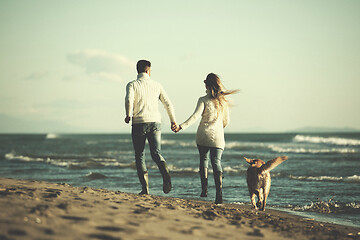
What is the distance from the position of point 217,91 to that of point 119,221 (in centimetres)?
275

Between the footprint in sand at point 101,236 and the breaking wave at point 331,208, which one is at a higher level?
the footprint in sand at point 101,236

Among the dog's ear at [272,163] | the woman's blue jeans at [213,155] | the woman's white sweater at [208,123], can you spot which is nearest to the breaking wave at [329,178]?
the dog's ear at [272,163]

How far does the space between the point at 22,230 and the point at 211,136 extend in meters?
3.09

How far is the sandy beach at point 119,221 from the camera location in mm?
3072

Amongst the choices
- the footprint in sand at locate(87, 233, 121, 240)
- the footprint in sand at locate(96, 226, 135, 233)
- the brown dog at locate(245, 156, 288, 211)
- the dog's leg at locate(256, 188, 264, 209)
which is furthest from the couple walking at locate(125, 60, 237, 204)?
the footprint in sand at locate(87, 233, 121, 240)

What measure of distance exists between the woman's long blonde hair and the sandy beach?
5.53ft

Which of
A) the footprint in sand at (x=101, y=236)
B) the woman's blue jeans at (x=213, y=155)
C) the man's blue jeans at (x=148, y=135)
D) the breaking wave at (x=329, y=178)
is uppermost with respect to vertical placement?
the man's blue jeans at (x=148, y=135)

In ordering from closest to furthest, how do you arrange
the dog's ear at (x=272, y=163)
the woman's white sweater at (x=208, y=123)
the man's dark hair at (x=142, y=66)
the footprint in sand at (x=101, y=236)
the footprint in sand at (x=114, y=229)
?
the footprint in sand at (x=101, y=236) < the footprint in sand at (x=114, y=229) < the dog's ear at (x=272, y=163) < the woman's white sweater at (x=208, y=123) < the man's dark hair at (x=142, y=66)

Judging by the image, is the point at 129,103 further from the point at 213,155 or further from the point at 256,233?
the point at 256,233

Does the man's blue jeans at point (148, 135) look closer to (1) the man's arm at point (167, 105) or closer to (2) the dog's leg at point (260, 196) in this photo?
(1) the man's arm at point (167, 105)

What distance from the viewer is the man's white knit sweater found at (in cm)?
550

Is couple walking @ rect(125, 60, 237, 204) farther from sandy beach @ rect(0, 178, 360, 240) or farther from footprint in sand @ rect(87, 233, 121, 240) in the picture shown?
footprint in sand @ rect(87, 233, 121, 240)

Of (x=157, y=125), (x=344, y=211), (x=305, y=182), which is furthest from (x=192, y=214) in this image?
(x=305, y=182)

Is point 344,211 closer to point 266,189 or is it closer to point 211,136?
point 266,189
